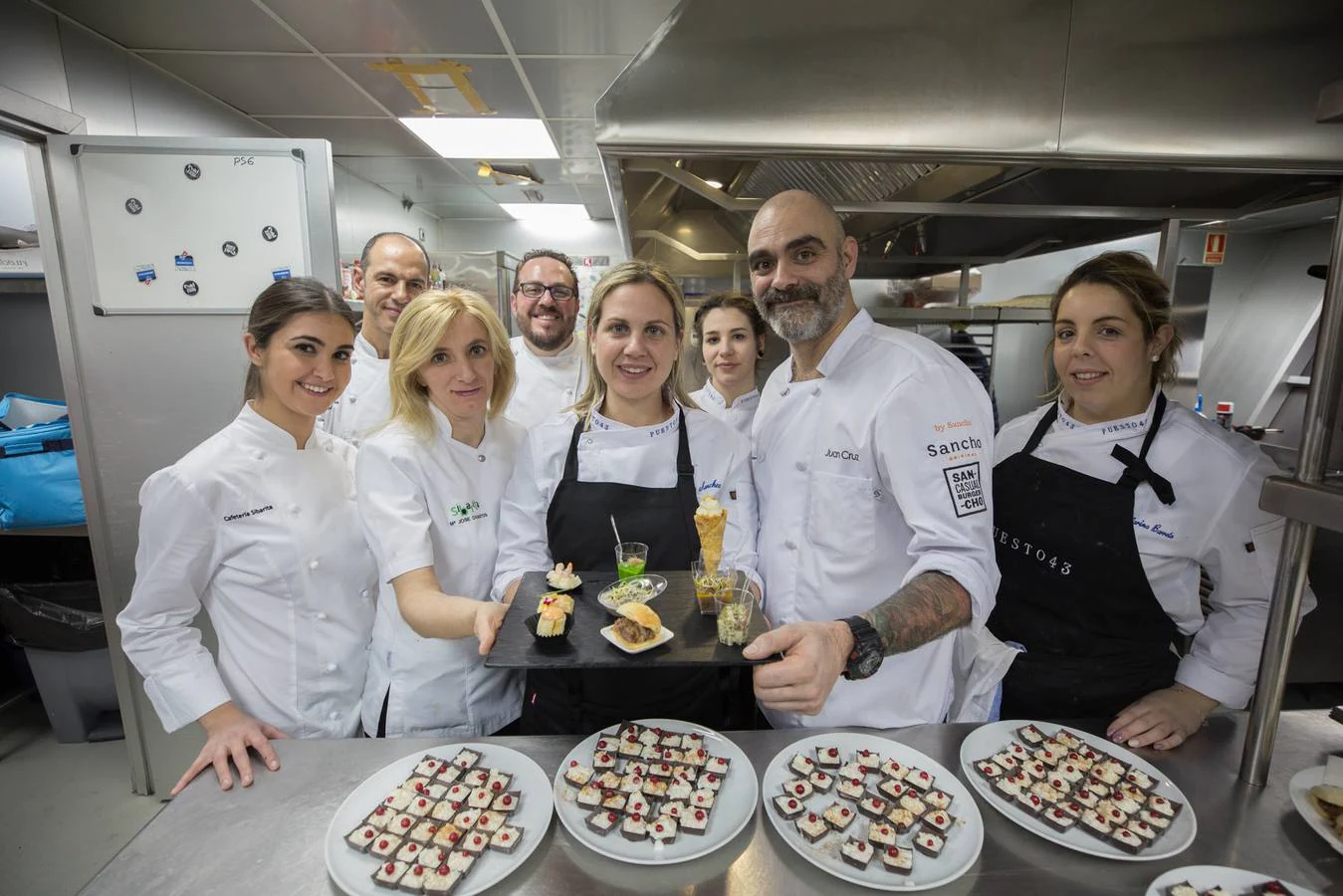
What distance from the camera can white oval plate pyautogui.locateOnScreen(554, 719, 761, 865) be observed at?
3.41 ft

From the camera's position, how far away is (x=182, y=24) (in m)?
3.03

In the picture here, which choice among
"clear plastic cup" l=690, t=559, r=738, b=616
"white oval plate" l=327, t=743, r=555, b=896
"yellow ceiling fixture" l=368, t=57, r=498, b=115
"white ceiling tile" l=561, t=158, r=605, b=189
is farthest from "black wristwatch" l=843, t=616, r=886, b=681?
"white ceiling tile" l=561, t=158, r=605, b=189

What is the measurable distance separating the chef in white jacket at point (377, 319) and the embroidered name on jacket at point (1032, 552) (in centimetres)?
241

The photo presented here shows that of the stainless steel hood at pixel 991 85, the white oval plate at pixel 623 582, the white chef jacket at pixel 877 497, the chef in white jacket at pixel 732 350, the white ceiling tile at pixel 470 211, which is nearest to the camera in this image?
the stainless steel hood at pixel 991 85

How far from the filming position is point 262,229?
2.53 meters

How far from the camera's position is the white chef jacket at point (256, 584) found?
1.51 metres

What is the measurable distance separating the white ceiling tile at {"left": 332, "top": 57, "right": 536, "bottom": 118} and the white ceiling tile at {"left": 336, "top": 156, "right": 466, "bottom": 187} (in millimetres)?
1259

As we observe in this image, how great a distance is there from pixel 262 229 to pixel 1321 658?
5.27 m

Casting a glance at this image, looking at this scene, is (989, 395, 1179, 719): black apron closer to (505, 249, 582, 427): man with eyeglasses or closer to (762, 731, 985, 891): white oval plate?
(762, 731, 985, 891): white oval plate

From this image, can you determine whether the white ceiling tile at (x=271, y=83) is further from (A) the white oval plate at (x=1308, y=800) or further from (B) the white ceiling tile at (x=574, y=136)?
(A) the white oval plate at (x=1308, y=800)

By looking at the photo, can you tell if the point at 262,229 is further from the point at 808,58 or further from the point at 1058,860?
the point at 1058,860

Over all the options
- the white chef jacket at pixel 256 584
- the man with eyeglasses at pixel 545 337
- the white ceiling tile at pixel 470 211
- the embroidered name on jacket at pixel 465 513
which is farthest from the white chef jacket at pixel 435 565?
the white ceiling tile at pixel 470 211

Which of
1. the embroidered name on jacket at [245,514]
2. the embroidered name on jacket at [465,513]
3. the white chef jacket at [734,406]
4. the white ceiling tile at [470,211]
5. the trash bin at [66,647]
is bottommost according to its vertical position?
the trash bin at [66,647]

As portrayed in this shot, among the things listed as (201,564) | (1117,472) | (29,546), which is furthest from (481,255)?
(1117,472)
